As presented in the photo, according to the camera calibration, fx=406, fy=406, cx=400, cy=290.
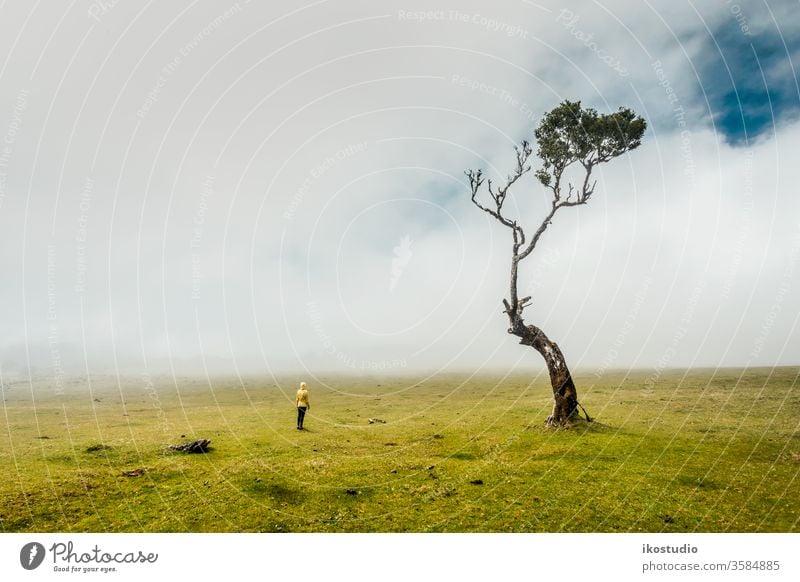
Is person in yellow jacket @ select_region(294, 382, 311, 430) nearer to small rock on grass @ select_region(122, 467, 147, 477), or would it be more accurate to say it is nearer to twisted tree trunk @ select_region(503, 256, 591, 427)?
small rock on grass @ select_region(122, 467, 147, 477)

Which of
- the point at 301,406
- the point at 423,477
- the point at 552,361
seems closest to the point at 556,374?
the point at 552,361

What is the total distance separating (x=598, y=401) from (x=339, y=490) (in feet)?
106

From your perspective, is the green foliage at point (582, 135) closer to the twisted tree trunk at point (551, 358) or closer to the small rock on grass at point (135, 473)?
the twisted tree trunk at point (551, 358)

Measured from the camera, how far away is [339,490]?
1702cm

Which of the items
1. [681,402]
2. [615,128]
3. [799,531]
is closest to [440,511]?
Result: [799,531]

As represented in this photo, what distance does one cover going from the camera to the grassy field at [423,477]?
1446 cm
